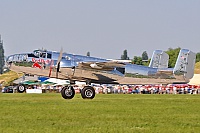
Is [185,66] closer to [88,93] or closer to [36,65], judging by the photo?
[88,93]

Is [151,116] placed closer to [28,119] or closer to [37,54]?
[28,119]

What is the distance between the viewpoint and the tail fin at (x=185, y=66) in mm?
40625

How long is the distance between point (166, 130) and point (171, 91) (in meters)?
49.3

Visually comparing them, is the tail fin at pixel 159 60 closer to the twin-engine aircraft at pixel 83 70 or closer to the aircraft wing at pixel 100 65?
the twin-engine aircraft at pixel 83 70

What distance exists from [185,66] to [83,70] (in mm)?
8914

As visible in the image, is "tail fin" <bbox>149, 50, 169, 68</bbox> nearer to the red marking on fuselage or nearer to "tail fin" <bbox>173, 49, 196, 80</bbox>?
"tail fin" <bbox>173, 49, 196, 80</bbox>

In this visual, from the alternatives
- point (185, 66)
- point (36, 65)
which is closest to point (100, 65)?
point (36, 65)

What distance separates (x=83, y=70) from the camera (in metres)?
36.8

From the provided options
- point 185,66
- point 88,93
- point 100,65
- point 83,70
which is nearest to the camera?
point 100,65

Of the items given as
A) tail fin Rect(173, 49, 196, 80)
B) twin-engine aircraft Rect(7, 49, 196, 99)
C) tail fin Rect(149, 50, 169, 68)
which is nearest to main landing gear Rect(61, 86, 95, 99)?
twin-engine aircraft Rect(7, 49, 196, 99)

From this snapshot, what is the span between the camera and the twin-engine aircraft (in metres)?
36.5

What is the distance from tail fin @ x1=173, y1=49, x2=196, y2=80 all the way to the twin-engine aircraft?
0.69m

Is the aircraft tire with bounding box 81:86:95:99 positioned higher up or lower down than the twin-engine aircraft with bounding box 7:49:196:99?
lower down

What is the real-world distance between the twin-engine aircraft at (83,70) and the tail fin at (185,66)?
69 centimetres
